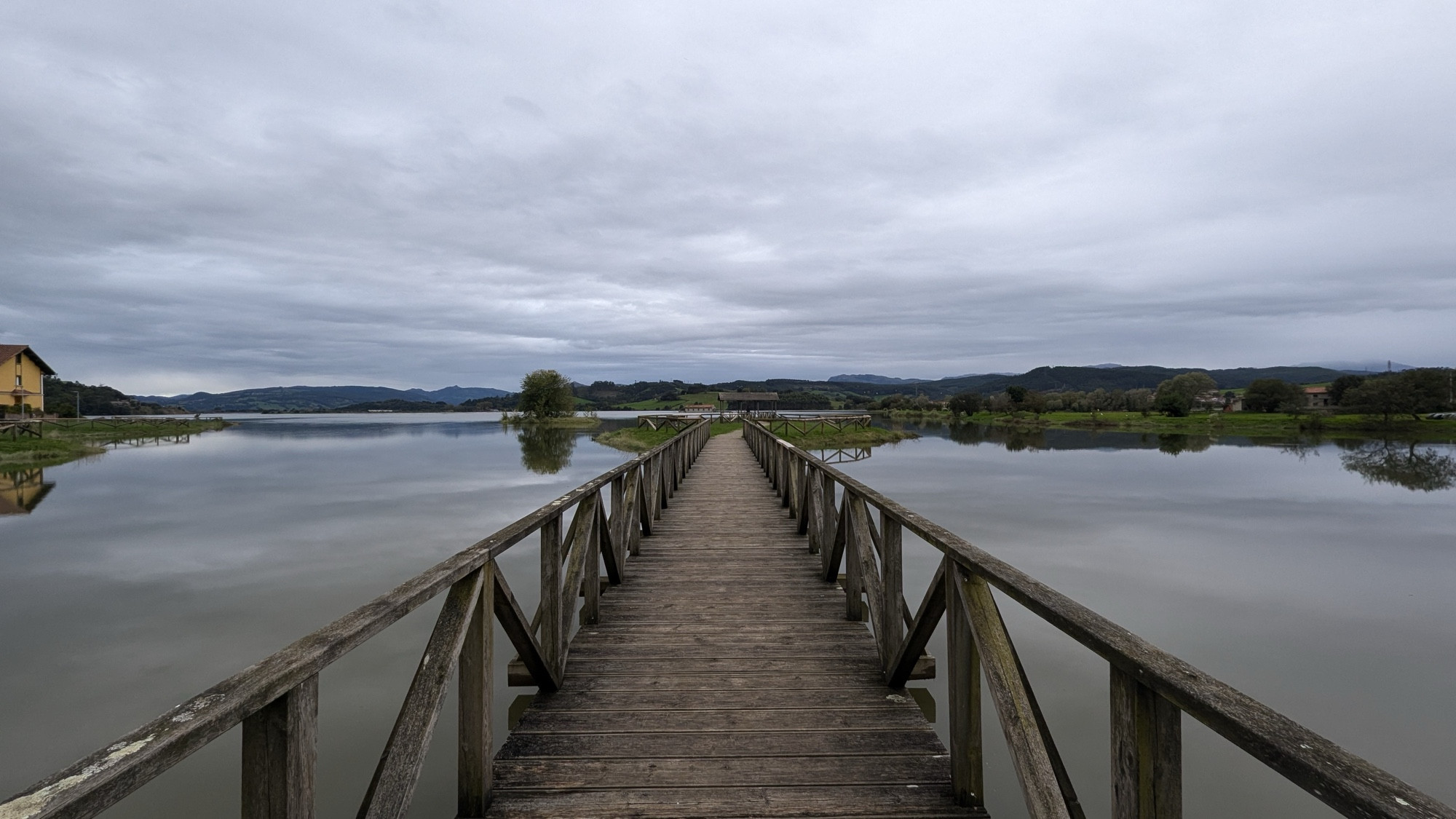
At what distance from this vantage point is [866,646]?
4.22 meters

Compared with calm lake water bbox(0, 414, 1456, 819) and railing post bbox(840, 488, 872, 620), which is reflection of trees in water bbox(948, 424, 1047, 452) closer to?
calm lake water bbox(0, 414, 1456, 819)

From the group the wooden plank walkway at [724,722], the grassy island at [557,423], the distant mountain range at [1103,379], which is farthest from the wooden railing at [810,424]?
the distant mountain range at [1103,379]

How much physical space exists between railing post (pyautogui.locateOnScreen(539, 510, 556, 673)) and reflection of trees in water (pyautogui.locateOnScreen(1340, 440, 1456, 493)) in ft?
90.4

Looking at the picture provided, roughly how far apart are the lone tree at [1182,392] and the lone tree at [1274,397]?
5.56 m

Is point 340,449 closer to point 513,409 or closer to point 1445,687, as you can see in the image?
point 1445,687

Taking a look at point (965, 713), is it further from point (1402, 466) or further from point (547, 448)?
point (1402, 466)

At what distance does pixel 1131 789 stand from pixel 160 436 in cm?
6584

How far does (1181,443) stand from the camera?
3831cm

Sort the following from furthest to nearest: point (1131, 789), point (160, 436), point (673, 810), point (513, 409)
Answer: point (513, 409) → point (160, 436) → point (673, 810) → point (1131, 789)

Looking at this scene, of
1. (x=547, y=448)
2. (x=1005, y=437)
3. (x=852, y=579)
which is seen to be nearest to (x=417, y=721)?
(x=852, y=579)

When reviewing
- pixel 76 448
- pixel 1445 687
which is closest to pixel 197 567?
pixel 1445 687

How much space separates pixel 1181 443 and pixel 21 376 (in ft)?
259

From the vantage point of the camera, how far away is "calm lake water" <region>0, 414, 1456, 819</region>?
484cm

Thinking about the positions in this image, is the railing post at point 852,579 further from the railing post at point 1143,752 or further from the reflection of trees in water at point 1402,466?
the reflection of trees in water at point 1402,466
